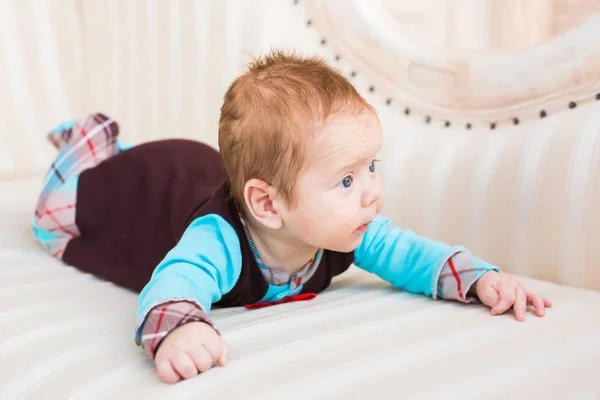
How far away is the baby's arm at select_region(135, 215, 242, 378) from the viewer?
73 centimetres

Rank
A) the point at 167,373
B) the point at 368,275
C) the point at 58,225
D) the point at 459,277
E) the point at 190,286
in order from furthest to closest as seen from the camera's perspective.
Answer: the point at 58,225
the point at 368,275
the point at 459,277
the point at 190,286
the point at 167,373

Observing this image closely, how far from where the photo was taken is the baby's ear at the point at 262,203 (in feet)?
2.87

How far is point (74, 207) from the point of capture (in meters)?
1.30

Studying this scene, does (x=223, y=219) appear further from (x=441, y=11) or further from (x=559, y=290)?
(x=441, y=11)

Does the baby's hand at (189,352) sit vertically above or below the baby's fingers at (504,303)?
above

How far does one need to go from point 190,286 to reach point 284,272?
206mm

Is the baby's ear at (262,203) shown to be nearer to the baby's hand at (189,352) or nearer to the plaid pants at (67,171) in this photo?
the baby's hand at (189,352)

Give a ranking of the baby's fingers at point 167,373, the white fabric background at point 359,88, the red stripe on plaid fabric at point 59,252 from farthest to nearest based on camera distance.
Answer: the red stripe on plaid fabric at point 59,252 → the white fabric background at point 359,88 → the baby's fingers at point 167,373

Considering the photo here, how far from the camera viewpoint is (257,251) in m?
0.96

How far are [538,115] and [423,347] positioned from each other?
521mm

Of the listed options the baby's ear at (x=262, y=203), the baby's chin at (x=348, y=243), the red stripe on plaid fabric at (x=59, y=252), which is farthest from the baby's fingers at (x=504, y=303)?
the red stripe on plaid fabric at (x=59, y=252)

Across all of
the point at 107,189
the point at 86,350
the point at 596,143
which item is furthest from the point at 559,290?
the point at 107,189

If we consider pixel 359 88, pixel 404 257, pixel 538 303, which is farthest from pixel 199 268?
pixel 359 88

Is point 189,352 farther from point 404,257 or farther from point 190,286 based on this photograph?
point 404,257
